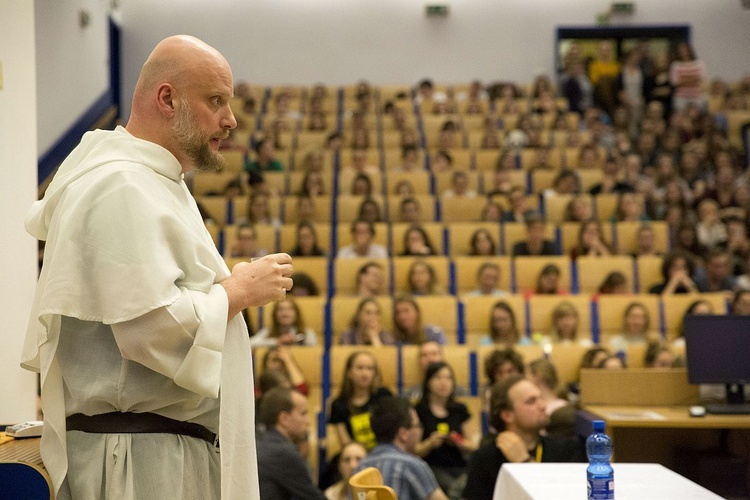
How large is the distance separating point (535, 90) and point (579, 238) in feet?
15.5

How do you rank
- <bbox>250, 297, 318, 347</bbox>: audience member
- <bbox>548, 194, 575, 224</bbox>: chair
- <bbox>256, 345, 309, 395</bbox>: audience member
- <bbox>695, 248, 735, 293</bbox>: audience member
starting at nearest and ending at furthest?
<bbox>256, 345, 309, 395</bbox>: audience member, <bbox>250, 297, 318, 347</bbox>: audience member, <bbox>695, 248, 735, 293</bbox>: audience member, <bbox>548, 194, 575, 224</bbox>: chair

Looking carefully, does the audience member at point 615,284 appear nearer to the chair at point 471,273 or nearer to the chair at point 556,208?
the chair at point 471,273

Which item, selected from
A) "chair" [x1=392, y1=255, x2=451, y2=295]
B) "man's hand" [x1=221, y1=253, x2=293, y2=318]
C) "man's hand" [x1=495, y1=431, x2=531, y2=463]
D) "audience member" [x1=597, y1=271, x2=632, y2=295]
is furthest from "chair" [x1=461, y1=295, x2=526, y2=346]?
"man's hand" [x1=221, y1=253, x2=293, y2=318]

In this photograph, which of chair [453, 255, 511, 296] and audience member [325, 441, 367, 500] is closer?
audience member [325, 441, 367, 500]

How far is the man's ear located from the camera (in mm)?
1814

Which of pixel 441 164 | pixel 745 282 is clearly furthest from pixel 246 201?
pixel 745 282

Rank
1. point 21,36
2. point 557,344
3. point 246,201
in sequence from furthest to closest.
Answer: point 246,201, point 557,344, point 21,36

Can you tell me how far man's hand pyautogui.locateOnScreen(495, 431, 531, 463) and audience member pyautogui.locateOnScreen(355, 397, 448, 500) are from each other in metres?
0.38

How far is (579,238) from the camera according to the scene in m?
7.41

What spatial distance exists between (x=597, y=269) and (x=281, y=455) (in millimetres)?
3744

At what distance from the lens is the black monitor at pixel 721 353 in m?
4.29

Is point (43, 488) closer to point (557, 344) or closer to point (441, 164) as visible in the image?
point (557, 344)

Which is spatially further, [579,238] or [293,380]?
[579,238]

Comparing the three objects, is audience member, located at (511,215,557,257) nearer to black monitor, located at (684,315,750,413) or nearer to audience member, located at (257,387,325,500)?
black monitor, located at (684,315,750,413)
